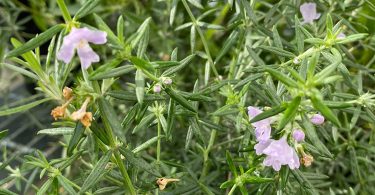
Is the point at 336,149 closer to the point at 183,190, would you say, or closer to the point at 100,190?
the point at 183,190

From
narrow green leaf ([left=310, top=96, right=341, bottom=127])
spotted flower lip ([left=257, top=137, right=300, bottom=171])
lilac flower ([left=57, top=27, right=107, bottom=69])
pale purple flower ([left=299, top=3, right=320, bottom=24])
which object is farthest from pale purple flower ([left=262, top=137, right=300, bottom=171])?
pale purple flower ([left=299, top=3, right=320, bottom=24])

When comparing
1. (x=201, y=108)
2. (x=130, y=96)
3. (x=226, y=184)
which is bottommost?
(x=201, y=108)

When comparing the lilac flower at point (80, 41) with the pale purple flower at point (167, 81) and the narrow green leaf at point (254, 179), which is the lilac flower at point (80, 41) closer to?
the pale purple flower at point (167, 81)

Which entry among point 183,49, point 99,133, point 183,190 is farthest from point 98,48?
point 99,133

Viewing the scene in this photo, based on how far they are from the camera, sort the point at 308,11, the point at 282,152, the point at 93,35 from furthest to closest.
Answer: the point at 308,11 → the point at 282,152 → the point at 93,35

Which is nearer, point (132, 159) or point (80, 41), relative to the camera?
point (80, 41)

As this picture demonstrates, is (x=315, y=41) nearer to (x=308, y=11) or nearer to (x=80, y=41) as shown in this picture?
(x=308, y=11)

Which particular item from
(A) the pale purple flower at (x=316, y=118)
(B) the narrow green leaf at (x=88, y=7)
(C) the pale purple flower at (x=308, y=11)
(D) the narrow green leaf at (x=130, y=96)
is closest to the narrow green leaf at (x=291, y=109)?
(A) the pale purple flower at (x=316, y=118)

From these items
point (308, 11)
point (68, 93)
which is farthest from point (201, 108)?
point (68, 93)

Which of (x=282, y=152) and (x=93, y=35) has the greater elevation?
(x=93, y=35)
